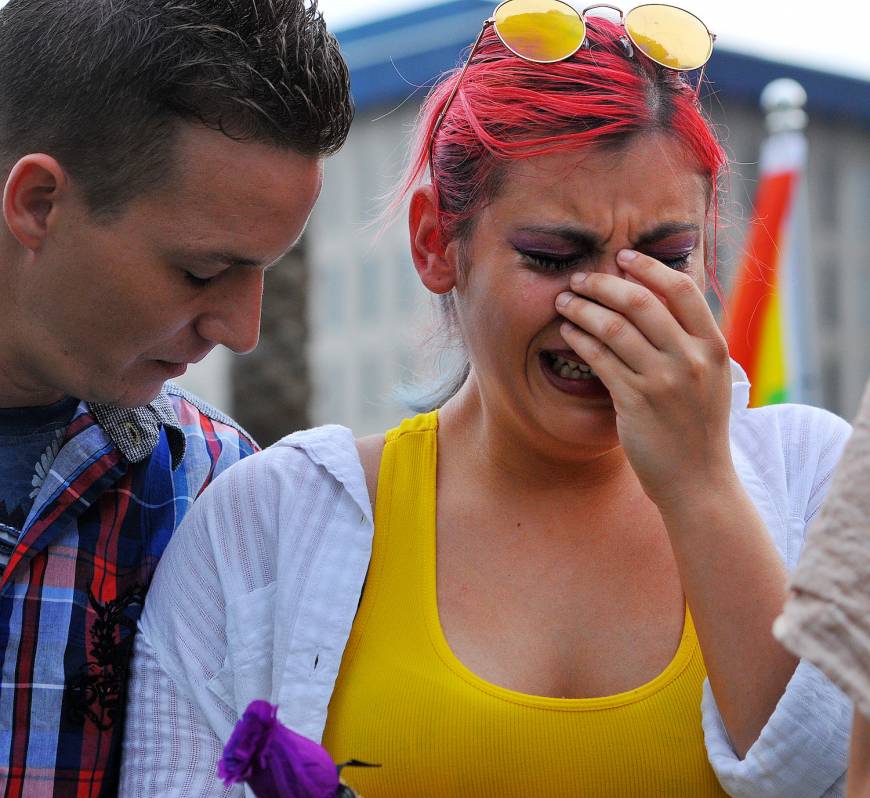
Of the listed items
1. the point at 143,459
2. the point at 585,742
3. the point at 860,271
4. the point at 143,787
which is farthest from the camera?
the point at 860,271

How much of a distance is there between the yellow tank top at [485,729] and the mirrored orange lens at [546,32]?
3.41 feet

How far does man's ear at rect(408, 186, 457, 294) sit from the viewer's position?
2473 mm

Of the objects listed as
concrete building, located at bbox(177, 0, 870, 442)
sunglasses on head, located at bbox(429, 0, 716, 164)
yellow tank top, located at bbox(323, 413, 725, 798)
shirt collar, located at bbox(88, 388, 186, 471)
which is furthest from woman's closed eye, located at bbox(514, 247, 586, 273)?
concrete building, located at bbox(177, 0, 870, 442)

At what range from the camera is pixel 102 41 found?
2281 mm

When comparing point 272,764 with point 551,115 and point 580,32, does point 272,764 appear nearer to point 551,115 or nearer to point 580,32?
point 551,115

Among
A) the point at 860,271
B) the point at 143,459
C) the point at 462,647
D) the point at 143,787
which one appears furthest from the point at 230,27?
A: the point at 860,271

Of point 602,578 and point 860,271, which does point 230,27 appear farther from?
point 860,271

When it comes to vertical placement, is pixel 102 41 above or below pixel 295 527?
above

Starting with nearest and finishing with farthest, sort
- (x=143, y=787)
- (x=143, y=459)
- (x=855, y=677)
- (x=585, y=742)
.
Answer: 1. (x=855, y=677)
2. (x=585, y=742)
3. (x=143, y=787)
4. (x=143, y=459)

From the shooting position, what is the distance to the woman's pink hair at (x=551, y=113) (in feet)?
7.27

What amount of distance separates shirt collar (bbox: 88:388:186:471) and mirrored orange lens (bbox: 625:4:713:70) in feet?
3.98

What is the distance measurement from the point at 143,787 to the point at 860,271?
8968 mm

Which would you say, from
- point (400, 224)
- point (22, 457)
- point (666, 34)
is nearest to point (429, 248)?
point (666, 34)

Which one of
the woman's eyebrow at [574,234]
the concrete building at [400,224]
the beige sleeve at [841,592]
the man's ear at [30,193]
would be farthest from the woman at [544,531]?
the concrete building at [400,224]
